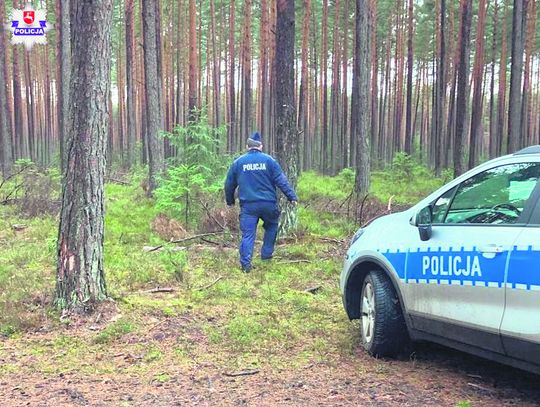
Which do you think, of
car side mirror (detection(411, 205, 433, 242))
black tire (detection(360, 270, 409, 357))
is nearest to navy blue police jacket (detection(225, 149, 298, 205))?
black tire (detection(360, 270, 409, 357))

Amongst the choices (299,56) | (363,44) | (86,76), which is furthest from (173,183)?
(299,56)

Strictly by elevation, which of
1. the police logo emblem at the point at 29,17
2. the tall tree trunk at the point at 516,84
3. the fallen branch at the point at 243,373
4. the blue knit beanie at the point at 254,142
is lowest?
the fallen branch at the point at 243,373

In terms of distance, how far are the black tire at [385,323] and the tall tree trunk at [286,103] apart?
5.67 m

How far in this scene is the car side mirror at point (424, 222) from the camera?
4367 mm

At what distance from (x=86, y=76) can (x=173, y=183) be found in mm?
6168

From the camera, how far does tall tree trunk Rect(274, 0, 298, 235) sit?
34.1 ft

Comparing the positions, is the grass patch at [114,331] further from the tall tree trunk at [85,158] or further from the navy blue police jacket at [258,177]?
the navy blue police jacket at [258,177]

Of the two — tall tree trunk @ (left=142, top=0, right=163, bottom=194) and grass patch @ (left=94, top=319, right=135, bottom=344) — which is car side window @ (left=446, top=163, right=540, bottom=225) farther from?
tall tree trunk @ (left=142, top=0, right=163, bottom=194)

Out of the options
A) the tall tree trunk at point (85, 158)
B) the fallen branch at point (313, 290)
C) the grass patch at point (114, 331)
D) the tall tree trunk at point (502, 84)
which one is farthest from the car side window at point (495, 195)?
the tall tree trunk at point (502, 84)

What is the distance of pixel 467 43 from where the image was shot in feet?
55.4

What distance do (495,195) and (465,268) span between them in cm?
67

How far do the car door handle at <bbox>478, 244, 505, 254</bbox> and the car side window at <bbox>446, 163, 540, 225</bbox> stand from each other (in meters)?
0.23

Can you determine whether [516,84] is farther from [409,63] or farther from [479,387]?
[479,387]

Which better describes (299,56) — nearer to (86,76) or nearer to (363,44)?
(363,44)
